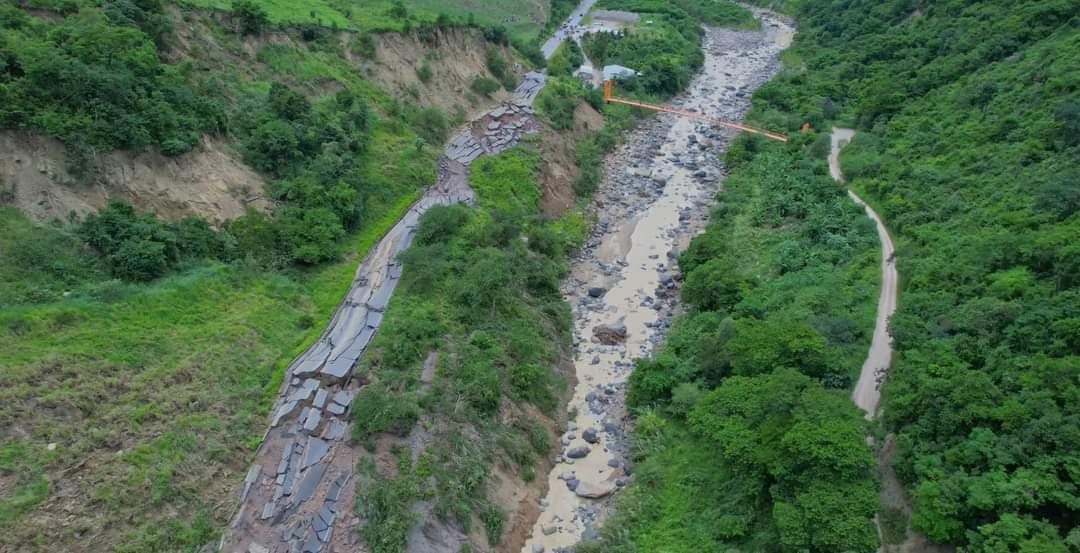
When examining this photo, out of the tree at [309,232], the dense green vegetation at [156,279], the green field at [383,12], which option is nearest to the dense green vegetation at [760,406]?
the dense green vegetation at [156,279]

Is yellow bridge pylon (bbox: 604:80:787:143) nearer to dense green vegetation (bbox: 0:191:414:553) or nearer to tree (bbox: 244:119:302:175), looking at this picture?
tree (bbox: 244:119:302:175)

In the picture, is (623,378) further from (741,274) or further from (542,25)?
(542,25)

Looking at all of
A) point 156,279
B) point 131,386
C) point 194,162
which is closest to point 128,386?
point 131,386

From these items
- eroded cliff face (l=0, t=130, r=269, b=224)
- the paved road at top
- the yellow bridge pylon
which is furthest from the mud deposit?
eroded cliff face (l=0, t=130, r=269, b=224)

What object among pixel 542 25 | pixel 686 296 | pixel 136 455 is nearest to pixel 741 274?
pixel 686 296

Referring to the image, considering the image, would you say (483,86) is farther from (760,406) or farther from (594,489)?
(760,406)

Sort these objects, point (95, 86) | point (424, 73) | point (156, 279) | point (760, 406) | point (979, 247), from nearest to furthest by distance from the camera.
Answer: point (760, 406) → point (156, 279) → point (95, 86) → point (979, 247) → point (424, 73)
